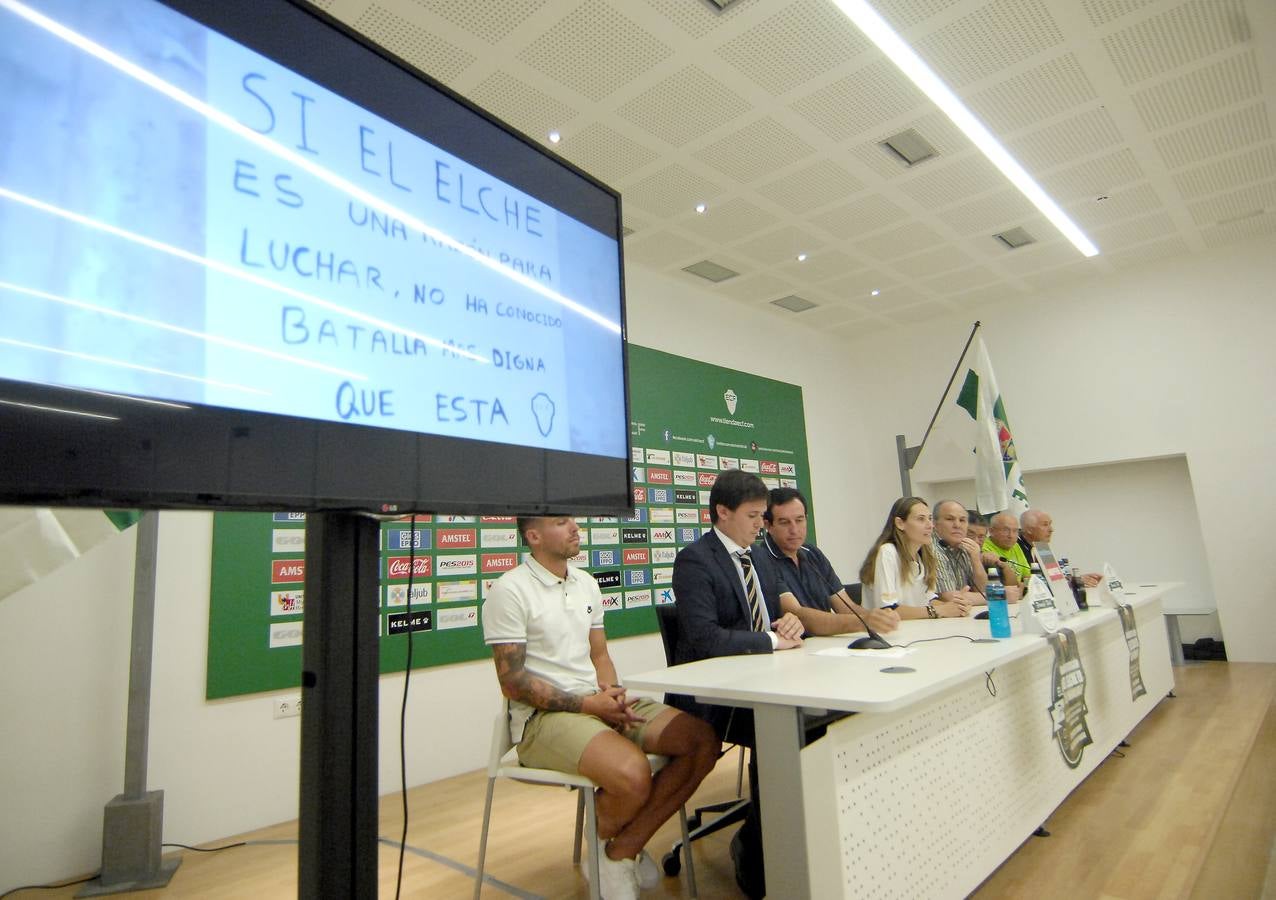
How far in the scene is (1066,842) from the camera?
219 centimetres

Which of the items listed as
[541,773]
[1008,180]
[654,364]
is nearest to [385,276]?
[541,773]

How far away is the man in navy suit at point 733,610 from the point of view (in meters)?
1.97

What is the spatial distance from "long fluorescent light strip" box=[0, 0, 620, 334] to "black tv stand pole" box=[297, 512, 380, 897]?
0.71 ft

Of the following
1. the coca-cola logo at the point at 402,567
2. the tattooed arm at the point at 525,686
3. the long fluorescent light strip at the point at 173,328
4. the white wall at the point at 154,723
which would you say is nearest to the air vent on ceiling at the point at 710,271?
the coca-cola logo at the point at 402,567

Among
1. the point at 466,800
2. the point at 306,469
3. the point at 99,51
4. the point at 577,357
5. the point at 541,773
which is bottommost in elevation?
the point at 466,800

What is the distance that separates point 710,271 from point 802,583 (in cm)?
316

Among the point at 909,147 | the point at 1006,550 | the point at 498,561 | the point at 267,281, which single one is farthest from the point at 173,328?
the point at 1006,550

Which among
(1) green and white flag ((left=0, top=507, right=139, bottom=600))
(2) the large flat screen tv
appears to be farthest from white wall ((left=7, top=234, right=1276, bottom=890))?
(2) the large flat screen tv

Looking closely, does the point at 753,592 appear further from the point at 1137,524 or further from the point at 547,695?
the point at 1137,524

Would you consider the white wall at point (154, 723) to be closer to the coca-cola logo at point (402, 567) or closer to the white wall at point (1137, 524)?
the coca-cola logo at point (402, 567)

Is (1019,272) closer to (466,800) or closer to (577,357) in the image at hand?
(466,800)

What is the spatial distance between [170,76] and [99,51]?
5cm

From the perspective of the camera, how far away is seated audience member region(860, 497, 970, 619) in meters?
3.22

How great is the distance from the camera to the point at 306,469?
1.82ft
